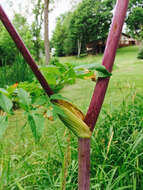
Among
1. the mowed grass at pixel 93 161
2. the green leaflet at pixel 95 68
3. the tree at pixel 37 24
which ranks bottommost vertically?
the mowed grass at pixel 93 161

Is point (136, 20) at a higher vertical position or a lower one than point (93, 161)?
higher

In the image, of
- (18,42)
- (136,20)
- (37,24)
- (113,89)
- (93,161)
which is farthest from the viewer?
(136,20)

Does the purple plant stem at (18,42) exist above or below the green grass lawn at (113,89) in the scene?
above

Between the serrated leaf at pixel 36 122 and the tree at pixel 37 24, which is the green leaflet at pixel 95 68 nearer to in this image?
the serrated leaf at pixel 36 122

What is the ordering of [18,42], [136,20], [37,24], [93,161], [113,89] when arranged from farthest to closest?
[136,20]
[37,24]
[113,89]
[93,161]
[18,42]

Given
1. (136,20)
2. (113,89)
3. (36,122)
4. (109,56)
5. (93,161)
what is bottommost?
(93,161)


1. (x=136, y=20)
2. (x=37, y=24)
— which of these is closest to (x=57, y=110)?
(x=37, y=24)

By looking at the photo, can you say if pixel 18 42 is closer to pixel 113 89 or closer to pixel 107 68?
pixel 107 68

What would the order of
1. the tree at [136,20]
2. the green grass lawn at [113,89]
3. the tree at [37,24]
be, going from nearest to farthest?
the green grass lawn at [113,89] → the tree at [37,24] → the tree at [136,20]

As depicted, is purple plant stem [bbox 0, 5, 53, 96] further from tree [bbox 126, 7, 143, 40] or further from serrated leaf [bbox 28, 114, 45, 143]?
tree [bbox 126, 7, 143, 40]

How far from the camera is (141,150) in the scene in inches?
37.8

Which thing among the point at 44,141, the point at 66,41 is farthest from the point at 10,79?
the point at 66,41

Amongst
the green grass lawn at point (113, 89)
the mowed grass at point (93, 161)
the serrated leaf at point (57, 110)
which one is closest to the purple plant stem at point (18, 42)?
the serrated leaf at point (57, 110)

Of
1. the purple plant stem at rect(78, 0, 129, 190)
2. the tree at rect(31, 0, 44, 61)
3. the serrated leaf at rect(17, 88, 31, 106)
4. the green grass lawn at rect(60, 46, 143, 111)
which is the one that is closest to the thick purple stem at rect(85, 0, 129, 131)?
the purple plant stem at rect(78, 0, 129, 190)
